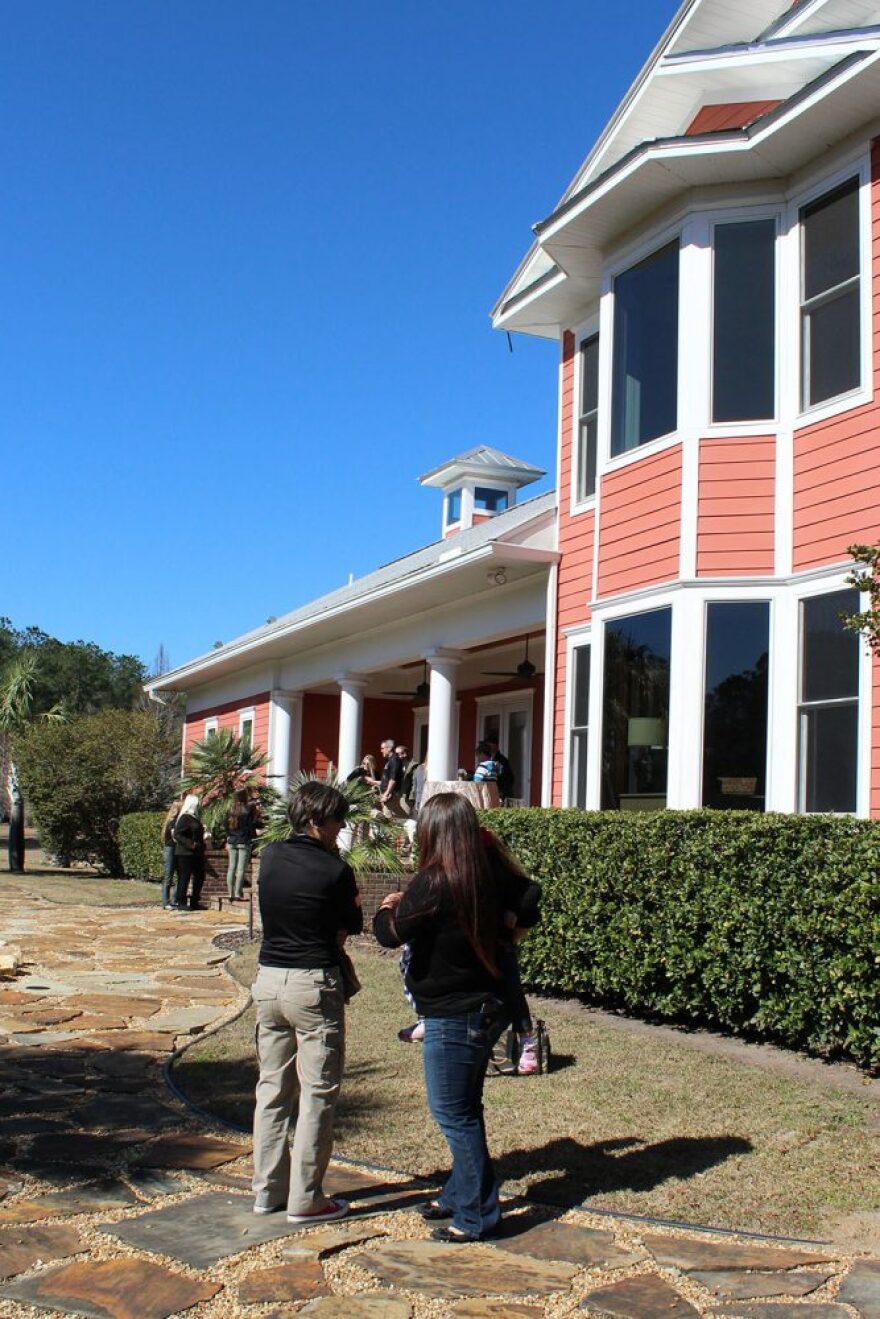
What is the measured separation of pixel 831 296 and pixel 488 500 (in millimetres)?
15351

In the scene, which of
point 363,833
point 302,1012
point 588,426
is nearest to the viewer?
point 302,1012

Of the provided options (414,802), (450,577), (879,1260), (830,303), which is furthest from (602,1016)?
(414,802)

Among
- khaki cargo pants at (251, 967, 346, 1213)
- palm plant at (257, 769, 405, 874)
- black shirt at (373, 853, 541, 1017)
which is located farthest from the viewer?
palm plant at (257, 769, 405, 874)

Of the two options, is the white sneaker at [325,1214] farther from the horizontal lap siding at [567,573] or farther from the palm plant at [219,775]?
the palm plant at [219,775]

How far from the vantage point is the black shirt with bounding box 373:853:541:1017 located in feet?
15.5

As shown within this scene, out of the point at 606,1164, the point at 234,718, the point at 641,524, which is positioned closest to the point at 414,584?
the point at 641,524

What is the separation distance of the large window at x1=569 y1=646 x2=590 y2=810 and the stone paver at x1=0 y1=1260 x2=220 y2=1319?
8377 mm

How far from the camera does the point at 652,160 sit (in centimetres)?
1059

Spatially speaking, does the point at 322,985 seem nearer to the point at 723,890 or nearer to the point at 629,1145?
the point at 629,1145

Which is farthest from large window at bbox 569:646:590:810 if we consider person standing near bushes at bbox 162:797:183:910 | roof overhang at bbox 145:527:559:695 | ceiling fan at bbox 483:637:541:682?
person standing near bushes at bbox 162:797:183:910

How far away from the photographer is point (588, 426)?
1283 centimetres

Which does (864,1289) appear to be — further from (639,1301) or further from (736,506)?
(736,506)

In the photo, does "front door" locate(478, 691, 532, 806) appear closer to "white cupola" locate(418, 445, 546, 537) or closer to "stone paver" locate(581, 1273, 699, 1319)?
"white cupola" locate(418, 445, 546, 537)

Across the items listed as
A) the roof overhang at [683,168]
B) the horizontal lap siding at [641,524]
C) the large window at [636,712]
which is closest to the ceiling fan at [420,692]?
the horizontal lap siding at [641,524]
